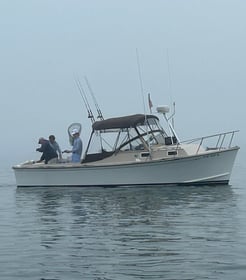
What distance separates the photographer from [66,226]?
14695mm

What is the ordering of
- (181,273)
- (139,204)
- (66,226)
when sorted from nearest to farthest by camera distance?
(181,273) → (66,226) → (139,204)

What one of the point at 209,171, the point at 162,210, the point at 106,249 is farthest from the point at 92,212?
the point at 209,171

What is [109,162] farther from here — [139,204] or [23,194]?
[139,204]

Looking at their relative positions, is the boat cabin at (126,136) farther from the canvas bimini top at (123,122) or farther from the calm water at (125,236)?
the calm water at (125,236)

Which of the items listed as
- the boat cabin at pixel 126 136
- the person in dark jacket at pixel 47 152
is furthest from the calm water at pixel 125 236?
the person in dark jacket at pixel 47 152

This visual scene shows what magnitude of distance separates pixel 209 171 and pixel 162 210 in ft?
21.6

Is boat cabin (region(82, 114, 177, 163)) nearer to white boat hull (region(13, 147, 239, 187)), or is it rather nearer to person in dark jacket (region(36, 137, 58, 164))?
white boat hull (region(13, 147, 239, 187))

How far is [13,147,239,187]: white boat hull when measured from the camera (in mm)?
23109

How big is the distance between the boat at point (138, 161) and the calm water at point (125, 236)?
1470 millimetres

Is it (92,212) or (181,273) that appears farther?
(92,212)

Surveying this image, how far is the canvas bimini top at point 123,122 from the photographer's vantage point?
79.0 feet

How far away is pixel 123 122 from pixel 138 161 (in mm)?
1749

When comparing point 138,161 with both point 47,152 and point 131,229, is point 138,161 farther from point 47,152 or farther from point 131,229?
point 131,229

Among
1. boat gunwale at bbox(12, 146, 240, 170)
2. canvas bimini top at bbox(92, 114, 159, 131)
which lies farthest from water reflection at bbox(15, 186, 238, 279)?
canvas bimini top at bbox(92, 114, 159, 131)
